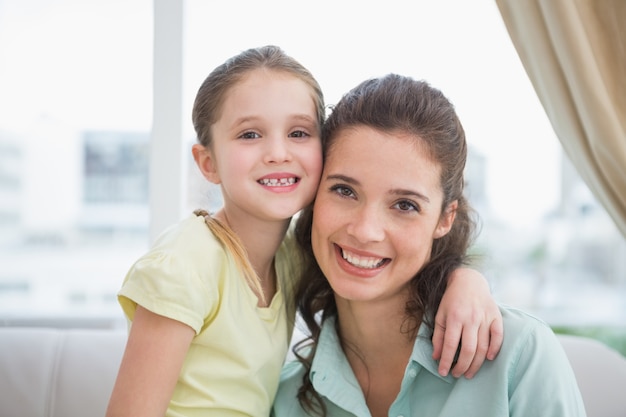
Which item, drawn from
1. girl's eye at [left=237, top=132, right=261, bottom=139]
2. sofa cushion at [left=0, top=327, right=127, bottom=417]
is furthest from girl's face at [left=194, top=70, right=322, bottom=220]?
sofa cushion at [left=0, top=327, right=127, bottom=417]

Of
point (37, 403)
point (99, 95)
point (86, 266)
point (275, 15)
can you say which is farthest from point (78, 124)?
point (37, 403)

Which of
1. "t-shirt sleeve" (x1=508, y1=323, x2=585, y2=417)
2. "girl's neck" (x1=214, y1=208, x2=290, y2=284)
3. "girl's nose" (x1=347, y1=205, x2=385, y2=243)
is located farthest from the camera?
"girl's neck" (x1=214, y1=208, x2=290, y2=284)

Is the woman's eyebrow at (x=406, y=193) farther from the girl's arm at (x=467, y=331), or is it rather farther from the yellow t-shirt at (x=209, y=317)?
the yellow t-shirt at (x=209, y=317)

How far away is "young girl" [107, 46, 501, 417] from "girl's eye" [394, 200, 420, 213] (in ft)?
0.75

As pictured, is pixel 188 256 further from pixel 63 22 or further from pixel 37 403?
pixel 63 22

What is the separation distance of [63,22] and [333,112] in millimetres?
1793

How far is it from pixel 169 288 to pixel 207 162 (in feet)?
1.47

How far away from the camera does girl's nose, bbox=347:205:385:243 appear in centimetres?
159

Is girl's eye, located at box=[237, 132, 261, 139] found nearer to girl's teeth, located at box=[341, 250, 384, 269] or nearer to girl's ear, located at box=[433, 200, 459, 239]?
girl's teeth, located at box=[341, 250, 384, 269]

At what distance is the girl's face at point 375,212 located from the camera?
5.27 ft

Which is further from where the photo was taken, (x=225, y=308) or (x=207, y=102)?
(x=207, y=102)

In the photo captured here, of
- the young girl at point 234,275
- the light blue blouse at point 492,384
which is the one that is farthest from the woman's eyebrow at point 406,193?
the light blue blouse at point 492,384

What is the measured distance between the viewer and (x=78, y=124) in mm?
3211

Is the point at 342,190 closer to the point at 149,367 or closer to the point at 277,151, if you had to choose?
the point at 277,151
